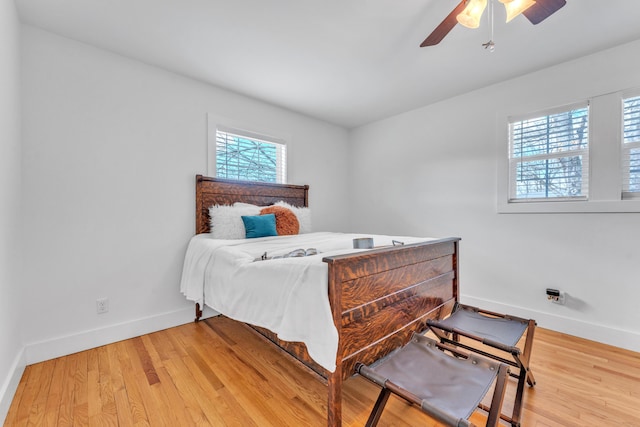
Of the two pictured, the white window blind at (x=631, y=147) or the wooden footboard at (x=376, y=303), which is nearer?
the wooden footboard at (x=376, y=303)

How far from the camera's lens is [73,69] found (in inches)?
85.4

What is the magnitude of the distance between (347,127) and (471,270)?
9.06ft

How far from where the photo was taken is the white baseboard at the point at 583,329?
2209mm

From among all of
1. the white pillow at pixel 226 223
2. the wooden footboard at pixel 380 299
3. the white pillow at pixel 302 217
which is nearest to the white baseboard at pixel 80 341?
the white pillow at pixel 226 223

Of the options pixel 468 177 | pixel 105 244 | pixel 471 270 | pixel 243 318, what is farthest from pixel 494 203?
pixel 105 244

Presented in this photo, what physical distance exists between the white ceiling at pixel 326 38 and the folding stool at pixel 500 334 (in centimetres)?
207

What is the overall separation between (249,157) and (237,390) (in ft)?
7.89

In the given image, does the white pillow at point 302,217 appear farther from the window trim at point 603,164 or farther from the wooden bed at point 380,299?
the window trim at point 603,164

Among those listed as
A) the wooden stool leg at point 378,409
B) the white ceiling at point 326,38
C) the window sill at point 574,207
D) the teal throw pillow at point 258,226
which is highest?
the white ceiling at point 326,38

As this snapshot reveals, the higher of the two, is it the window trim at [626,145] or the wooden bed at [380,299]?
the window trim at [626,145]

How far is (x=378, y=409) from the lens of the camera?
1197 millimetres

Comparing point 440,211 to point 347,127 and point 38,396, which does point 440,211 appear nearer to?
point 347,127

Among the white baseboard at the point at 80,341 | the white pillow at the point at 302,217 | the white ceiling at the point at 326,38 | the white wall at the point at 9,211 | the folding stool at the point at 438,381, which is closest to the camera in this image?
the folding stool at the point at 438,381

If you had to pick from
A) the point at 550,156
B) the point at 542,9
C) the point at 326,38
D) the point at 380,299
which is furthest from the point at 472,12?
the point at 550,156
